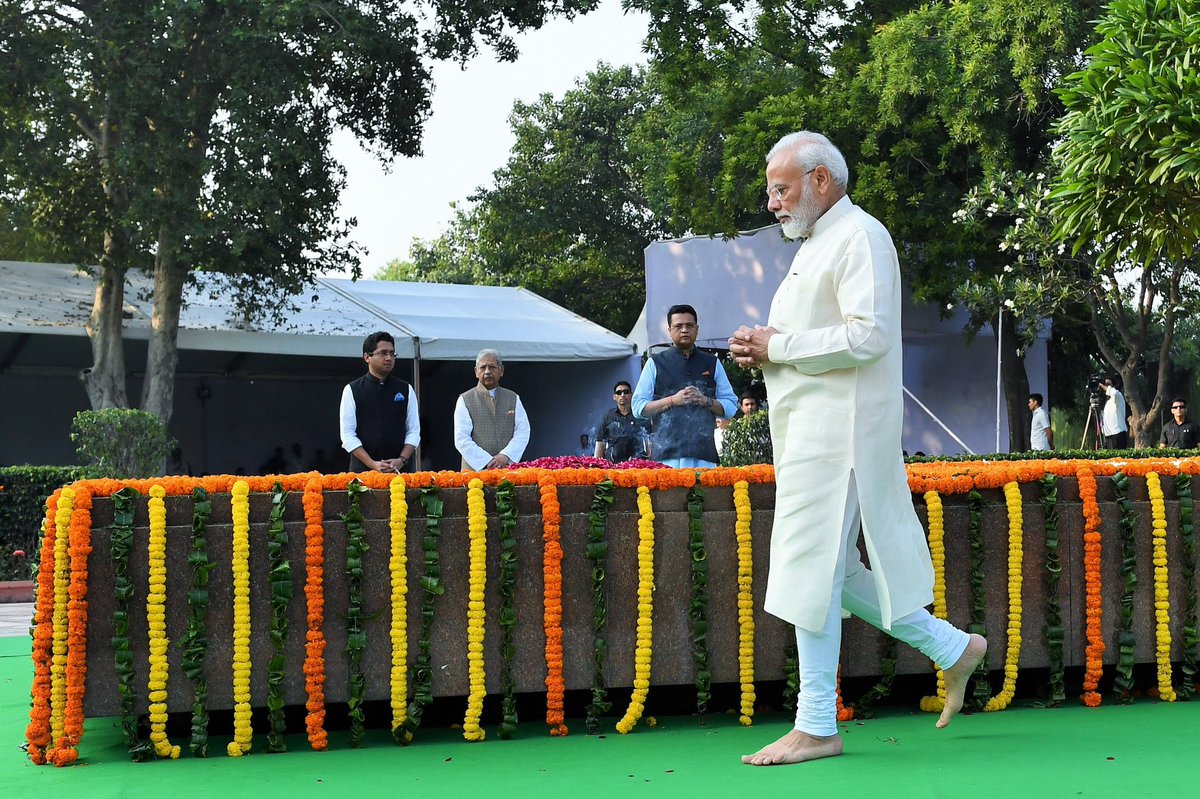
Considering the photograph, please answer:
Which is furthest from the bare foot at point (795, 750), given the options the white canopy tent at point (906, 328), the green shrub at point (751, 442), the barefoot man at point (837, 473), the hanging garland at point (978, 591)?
the white canopy tent at point (906, 328)

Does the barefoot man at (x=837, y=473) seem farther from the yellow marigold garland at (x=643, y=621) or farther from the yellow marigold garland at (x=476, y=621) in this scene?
the yellow marigold garland at (x=476, y=621)

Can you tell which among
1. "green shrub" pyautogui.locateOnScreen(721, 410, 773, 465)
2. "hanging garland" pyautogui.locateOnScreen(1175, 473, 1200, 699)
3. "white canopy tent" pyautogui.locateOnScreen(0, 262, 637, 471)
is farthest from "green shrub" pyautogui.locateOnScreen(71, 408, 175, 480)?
"hanging garland" pyautogui.locateOnScreen(1175, 473, 1200, 699)

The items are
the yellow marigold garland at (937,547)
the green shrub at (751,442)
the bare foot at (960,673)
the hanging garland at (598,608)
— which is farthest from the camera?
the green shrub at (751,442)

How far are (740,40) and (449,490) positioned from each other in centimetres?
1574

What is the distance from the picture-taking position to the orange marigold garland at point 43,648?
396 cm

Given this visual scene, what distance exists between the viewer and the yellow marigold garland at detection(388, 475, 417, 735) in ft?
13.5

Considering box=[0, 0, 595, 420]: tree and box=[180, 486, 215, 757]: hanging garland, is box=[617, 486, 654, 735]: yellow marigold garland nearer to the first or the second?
box=[180, 486, 215, 757]: hanging garland

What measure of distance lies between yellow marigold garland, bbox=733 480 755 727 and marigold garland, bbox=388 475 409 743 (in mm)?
1135

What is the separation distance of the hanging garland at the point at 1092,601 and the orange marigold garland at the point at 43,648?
357 cm

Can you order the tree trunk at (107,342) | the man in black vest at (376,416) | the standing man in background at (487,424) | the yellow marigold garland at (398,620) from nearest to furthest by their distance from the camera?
the yellow marigold garland at (398,620) < the man in black vest at (376,416) < the standing man in background at (487,424) < the tree trunk at (107,342)

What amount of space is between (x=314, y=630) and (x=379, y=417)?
258cm

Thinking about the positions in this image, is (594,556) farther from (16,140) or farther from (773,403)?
(16,140)

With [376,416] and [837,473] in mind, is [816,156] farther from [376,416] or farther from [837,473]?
[376,416]

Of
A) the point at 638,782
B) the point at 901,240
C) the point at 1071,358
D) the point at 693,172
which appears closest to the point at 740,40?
the point at 693,172
